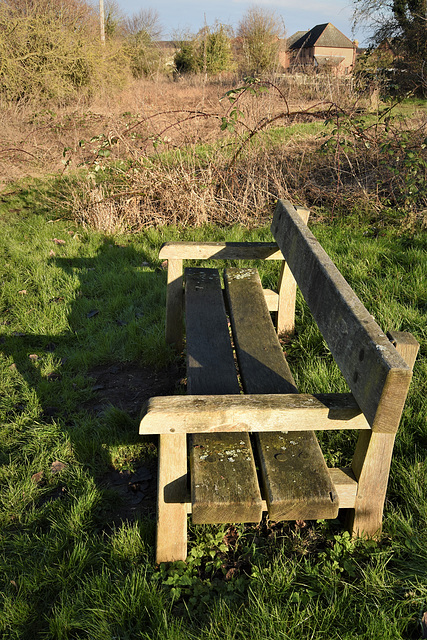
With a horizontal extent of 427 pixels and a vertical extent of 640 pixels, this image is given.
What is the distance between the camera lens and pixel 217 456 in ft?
5.84

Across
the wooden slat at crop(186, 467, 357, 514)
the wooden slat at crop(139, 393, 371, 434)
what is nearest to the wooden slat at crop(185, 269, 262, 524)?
the wooden slat at crop(139, 393, 371, 434)

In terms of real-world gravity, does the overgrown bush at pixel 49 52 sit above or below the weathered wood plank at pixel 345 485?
above

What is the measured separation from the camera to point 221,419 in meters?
1.63

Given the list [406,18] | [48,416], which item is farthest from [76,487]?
[406,18]

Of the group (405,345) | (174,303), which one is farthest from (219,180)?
(405,345)

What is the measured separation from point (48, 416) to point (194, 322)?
1177 mm

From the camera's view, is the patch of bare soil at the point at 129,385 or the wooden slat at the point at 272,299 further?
the wooden slat at the point at 272,299

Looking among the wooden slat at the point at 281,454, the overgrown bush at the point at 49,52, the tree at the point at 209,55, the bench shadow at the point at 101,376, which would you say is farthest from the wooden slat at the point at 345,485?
the tree at the point at 209,55

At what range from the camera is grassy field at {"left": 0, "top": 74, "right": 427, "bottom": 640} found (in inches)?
70.0

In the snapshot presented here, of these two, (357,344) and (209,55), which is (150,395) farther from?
(209,55)

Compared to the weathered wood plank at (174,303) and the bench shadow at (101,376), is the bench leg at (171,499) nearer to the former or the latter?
the bench shadow at (101,376)

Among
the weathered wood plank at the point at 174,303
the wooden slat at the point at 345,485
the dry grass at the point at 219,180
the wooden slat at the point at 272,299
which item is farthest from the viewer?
the dry grass at the point at 219,180

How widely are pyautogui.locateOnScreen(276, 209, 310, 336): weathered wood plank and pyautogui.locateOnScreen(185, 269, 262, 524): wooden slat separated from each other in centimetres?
88

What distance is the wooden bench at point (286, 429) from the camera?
1.56 m
